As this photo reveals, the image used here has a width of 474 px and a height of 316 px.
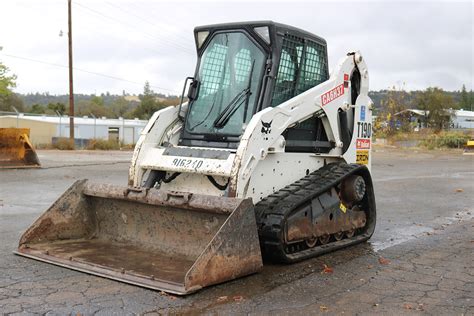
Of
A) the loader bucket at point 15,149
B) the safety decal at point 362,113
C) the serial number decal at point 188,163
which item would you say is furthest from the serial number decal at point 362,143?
the loader bucket at point 15,149

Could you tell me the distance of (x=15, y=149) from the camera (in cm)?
1800

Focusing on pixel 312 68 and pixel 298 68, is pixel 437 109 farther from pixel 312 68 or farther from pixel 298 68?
pixel 298 68

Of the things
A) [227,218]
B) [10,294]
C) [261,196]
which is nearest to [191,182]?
[261,196]

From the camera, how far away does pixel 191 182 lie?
698cm

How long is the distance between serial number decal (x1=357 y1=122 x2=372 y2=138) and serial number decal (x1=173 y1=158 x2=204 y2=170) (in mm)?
2869

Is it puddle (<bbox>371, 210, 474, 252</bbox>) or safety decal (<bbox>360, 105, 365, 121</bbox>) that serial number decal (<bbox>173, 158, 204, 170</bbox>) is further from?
safety decal (<bbox>360, 105, 365, 121</bbox>)

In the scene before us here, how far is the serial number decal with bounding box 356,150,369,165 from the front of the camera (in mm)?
8484

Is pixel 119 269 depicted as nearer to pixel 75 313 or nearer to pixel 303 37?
pixel 75 313

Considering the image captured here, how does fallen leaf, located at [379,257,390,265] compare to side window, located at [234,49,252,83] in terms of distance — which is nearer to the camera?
fallen leaf, located at [379,257,390,265]

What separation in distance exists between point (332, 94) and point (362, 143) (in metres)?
1.19

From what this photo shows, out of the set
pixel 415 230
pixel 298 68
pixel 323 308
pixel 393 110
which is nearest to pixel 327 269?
pixel 323 308

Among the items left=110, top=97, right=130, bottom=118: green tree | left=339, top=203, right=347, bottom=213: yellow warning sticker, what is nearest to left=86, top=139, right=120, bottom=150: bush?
left=339, top=203, right=347, bottom=213: yellow warning sticker

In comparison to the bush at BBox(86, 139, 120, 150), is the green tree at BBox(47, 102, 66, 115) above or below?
above

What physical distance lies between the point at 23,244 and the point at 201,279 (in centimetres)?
256
